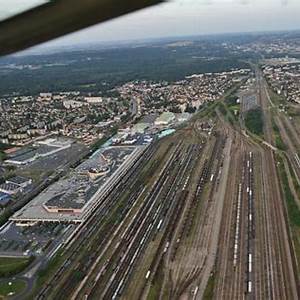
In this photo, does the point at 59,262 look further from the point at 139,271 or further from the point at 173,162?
the point at 173,162

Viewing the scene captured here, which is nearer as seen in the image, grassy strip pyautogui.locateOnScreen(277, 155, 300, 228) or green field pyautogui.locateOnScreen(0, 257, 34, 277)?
green field pyautogui.locateOnScreen(0, 257, 34, 277)

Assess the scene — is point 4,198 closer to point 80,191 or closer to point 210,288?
point 80,191

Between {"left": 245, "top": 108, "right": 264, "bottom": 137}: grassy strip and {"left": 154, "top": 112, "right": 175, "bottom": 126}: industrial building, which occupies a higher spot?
{"left": 245, "top": 108, "right": 264, "bottom": 137}: grassy strip

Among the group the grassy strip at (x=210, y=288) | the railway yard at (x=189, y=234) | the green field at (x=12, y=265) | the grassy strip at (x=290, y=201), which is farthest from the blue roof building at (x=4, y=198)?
the grassy strip at (x=290, y=201)

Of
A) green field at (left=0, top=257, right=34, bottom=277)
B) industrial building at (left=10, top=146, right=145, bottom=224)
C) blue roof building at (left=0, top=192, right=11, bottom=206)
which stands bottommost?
blue roof building at (left=0, top=192, right=11, bottom=206)

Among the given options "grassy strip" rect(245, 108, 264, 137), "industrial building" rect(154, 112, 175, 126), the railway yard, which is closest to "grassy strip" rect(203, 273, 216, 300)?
the railway yard

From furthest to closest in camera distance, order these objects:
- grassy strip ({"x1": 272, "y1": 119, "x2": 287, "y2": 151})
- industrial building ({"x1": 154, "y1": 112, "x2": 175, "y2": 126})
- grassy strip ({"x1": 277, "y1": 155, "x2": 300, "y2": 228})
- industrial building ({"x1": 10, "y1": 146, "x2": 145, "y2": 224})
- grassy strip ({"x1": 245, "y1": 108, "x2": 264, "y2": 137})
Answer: industrial building ({"x1": 154, "y1": 112, "x2": 175, "y2": 126})
grassy strip ({"x1": 245, "y1": 108, "x2": 264, "y2": 137})
grassy strip ({"x1": 272, "y1": 119, "x2": 287, "y2": 151})
industrial building ({"x1": 10, "y1": 146, "x2": 145, "y2": 224})
grassy strip ({"x1": 277, "y1": 155, "x2": 300, "y2": 228})

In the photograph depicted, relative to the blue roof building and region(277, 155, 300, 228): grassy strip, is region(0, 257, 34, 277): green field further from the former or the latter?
region(277, 155, 300, 228): grassy strip
